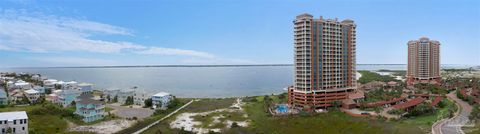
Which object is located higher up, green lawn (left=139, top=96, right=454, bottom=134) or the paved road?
the paved road

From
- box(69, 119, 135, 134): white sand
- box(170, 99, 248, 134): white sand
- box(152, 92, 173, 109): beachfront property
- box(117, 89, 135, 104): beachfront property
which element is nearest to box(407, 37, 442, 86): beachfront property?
box(170, 99, 248, 134): white sand

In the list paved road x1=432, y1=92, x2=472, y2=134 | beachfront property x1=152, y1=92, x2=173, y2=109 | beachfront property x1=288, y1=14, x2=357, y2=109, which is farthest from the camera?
beachfront property x1=152, y1=92, x2=173, y2=109

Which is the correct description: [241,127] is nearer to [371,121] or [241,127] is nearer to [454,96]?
[371,121]

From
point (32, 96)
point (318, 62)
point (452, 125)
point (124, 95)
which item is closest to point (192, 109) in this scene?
point (124, 95)

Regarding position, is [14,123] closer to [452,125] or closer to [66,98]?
[66,98]

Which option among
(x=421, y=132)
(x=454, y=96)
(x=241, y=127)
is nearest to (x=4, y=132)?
(x=241, y=127)

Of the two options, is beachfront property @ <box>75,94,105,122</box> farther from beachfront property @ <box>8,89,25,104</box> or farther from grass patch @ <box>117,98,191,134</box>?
beachfront property @ <box>8,89,25,104</box>

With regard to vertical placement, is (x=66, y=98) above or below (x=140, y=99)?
above
